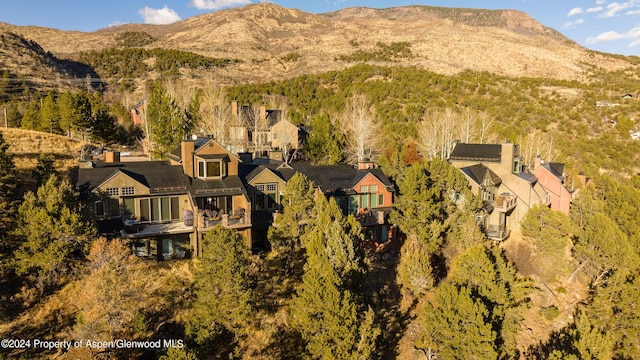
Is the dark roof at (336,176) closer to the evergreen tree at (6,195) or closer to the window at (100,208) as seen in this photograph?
the window at (100,208)

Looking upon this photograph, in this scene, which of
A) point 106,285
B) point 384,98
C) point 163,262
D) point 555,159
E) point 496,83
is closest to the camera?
point 106,285

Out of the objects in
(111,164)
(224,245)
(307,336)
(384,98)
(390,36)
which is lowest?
(307,336)

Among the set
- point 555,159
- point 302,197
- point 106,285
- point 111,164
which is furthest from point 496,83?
point 106,285

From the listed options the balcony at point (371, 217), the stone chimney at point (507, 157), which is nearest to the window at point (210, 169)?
the balcony at point (371, 217)

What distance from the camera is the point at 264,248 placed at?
3028 centimetres

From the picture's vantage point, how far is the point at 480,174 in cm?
3766

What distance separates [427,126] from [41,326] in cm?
5582

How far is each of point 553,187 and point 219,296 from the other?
124 ft

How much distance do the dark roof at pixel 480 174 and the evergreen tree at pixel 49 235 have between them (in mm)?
30216

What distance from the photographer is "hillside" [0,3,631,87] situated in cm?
11081

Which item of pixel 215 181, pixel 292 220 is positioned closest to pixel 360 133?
pixel 215 181

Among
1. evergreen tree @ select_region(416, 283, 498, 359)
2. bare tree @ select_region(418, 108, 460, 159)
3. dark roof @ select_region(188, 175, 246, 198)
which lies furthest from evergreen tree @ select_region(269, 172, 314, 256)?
bare tree @ select_region(418, 108, 460, 159)

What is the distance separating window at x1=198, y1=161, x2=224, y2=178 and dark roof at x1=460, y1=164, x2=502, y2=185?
71.0 ft

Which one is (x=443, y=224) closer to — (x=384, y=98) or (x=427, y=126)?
(x=427, y=126)
